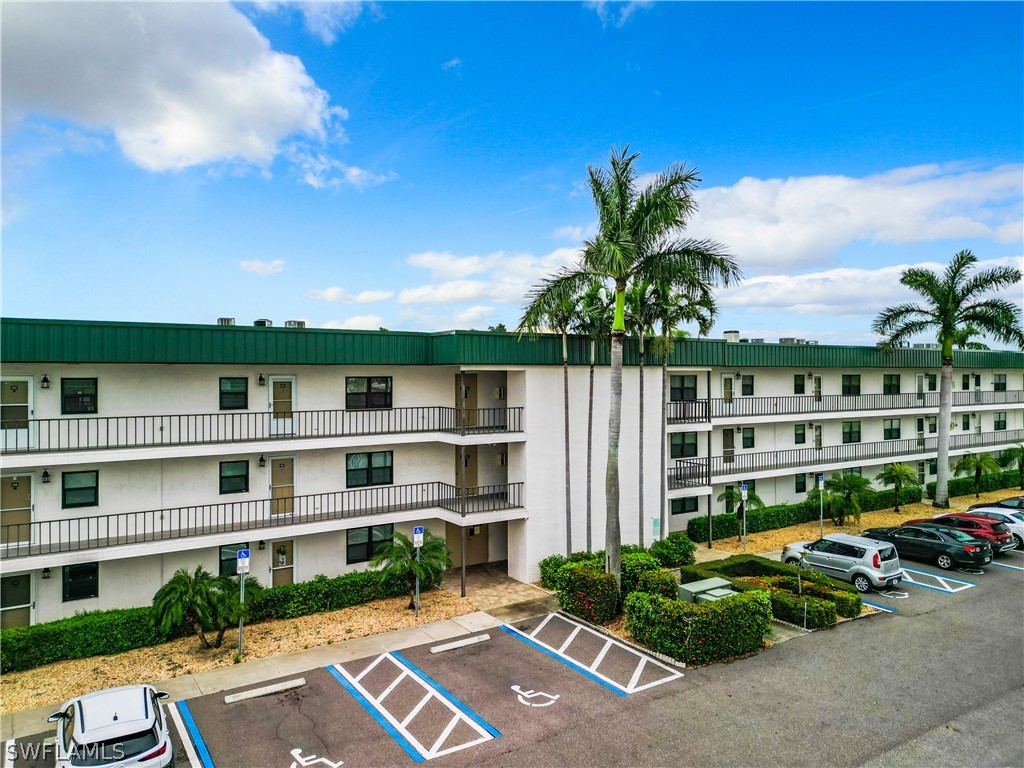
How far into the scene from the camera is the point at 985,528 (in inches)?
1012

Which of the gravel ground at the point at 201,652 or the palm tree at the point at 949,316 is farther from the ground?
the palm tree at the point at 949,316

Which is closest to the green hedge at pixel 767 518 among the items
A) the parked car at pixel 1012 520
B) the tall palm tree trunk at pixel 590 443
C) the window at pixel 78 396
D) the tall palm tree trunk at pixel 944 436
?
the tall palm tree trunk at pixel 944 436

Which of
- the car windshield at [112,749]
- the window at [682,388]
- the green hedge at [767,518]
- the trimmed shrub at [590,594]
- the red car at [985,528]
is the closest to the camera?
the car windshield at [112,749]

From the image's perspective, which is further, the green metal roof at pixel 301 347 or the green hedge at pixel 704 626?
the green metal roof at pixel 301 347

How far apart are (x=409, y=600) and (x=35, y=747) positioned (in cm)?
1012

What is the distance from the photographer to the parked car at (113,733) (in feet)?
34.1

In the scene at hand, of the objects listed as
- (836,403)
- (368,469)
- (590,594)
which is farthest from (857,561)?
(368,469)

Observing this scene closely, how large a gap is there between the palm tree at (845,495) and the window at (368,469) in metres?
20.8

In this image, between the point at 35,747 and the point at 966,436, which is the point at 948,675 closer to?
the point at 35,747

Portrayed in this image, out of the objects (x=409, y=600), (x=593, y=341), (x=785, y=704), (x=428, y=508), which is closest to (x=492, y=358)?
(x=593, y=341)

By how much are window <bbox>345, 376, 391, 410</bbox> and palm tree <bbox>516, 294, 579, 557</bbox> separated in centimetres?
519

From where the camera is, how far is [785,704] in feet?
44.5

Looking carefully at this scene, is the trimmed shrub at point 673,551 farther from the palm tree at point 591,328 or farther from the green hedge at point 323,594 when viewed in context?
the green hedge at point 323,594

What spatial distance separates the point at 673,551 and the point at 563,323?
9483mm
